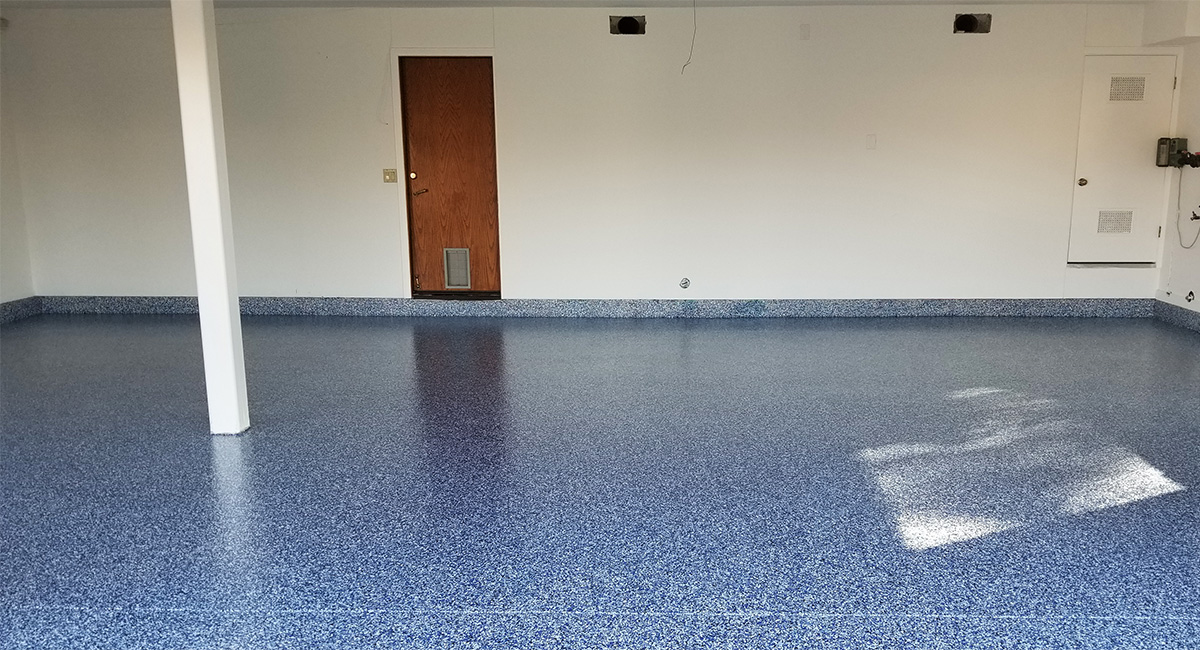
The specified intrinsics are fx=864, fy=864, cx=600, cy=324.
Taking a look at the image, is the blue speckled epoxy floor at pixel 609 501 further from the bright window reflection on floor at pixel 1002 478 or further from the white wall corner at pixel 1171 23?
the white wall corner at pixel 1171 23

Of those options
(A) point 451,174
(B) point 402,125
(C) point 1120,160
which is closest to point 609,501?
(A) point 451,174

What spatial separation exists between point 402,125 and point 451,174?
1.95ft

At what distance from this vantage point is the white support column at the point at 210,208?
161 inches

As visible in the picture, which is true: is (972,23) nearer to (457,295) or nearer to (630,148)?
(630,148)

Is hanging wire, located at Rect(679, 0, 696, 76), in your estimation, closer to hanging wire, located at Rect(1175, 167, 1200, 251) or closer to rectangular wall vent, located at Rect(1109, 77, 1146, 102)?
rectangular wall vent, located at Rect(1109, 77, 1146, 102)

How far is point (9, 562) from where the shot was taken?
3029 mm

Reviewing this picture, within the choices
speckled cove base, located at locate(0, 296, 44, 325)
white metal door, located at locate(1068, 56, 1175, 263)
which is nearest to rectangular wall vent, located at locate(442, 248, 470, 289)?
speckled cove base, located at locate(0, 296, 44, 325)

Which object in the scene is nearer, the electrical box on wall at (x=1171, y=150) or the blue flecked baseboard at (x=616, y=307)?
the electrical box on wall at (x=1171, y=150)

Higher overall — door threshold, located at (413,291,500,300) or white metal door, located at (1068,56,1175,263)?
white metal door, located at (1068,56,1175,263)

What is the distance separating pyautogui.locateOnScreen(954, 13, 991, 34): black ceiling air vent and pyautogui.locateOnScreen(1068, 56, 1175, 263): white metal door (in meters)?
0.88

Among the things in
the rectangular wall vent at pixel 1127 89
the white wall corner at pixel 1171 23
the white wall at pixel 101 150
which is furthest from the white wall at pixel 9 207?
the white wall corner at pixel 1171 23

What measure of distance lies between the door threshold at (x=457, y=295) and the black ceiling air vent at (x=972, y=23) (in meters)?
4.58

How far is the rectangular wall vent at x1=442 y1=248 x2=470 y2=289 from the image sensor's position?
7.88 meters

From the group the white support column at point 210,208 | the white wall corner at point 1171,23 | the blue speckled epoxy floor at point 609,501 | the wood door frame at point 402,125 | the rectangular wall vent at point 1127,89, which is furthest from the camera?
the wood door frame at point 402,125
